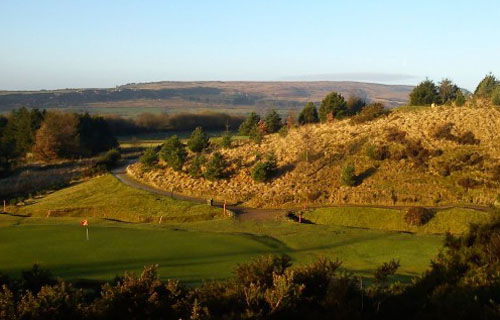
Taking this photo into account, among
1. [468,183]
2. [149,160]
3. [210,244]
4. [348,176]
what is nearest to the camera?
[210,244]

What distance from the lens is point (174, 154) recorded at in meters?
44.3

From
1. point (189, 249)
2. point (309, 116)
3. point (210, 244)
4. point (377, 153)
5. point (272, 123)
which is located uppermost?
point (309, 116)

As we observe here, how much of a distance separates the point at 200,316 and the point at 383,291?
3.57m

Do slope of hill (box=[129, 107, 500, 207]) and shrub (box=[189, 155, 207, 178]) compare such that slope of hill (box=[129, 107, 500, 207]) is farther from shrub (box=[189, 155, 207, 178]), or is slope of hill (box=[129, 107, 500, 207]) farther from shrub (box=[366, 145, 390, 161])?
shrub (box=[189, 155, 207, 178])

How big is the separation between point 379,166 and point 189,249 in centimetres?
2253

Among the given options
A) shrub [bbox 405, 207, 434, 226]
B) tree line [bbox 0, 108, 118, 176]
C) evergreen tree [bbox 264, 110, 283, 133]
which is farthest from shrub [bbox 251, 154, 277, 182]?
tree line [bbox 0, 108, 118, 176]

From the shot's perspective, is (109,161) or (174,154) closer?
(174,154)

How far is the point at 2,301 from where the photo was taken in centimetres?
737

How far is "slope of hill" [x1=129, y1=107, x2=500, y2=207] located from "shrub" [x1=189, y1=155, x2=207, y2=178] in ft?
2.12

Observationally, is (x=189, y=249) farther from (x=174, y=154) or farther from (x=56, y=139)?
(x=56, y=139)

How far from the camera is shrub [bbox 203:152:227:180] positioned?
39750 mm

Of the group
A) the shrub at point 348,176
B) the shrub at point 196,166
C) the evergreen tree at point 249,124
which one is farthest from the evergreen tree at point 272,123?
the shrub at point 348,176

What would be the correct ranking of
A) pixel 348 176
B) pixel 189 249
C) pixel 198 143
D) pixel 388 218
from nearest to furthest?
pixel 189 249 → pixel 388 218 → pixel 348 176 → pixel 198 143

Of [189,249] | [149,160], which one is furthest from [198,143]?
[189,249]
